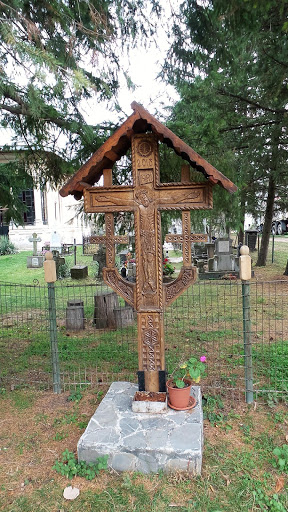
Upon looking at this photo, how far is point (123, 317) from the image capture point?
275 inches

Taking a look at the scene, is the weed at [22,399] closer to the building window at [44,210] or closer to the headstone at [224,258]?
the headstone at [224,258]

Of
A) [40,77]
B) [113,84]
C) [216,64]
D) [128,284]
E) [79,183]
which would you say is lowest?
[128,284]

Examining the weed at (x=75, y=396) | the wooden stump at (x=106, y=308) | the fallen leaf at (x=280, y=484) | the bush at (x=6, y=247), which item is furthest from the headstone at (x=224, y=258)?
the bush at (x=6, y=247)

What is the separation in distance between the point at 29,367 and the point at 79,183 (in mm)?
3097

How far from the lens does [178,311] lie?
8.16 m

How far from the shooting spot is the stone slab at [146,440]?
2.96 m

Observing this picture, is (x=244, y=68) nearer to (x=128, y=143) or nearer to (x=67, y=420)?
(x=128, y=143)

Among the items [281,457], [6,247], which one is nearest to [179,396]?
[281,457]

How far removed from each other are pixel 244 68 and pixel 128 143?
17.7ft

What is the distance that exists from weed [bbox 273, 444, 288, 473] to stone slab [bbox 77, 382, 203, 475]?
67 centimetres

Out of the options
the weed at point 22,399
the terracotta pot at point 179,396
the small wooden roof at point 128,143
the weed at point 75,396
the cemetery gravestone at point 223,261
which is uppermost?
the small wooden roof at point 128,143

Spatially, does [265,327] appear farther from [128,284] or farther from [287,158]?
[287,158]

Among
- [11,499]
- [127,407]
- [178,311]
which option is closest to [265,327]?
[178,311]

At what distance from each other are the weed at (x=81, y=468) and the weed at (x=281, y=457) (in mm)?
1488
